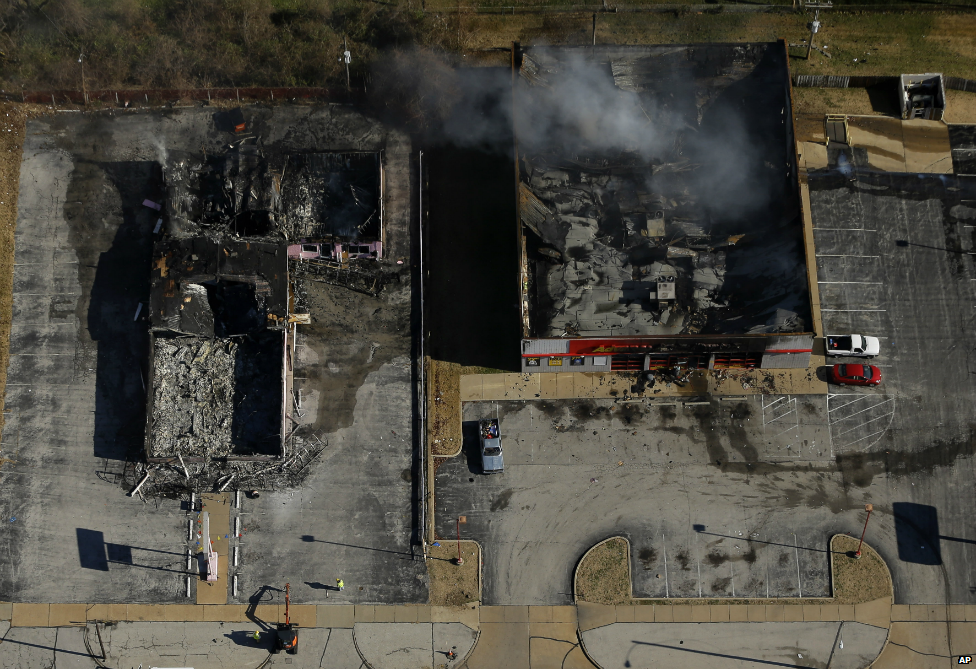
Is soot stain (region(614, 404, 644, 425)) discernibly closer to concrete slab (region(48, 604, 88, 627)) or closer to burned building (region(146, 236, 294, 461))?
burned building (region(146, 236, 294, 461))

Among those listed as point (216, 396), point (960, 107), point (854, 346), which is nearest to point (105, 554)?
point (216, 396)

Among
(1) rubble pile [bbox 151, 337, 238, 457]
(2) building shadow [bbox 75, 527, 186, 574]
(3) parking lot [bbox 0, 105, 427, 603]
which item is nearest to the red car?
(3) parking lot [bbox 0, 105, 427, 603]

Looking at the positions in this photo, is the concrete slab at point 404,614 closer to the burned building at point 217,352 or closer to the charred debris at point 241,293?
the charred debris at point 241,293

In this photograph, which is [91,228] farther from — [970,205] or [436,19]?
[970,205]

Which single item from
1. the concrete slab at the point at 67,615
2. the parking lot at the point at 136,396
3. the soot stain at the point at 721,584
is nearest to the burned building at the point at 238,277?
the parking lot at the point at 136,396

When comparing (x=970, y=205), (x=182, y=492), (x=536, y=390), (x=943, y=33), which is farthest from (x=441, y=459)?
(x=943, y=33)

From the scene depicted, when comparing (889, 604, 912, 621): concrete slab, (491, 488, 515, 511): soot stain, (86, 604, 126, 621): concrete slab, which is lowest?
(889, 604, 912, 621): concrete slab
